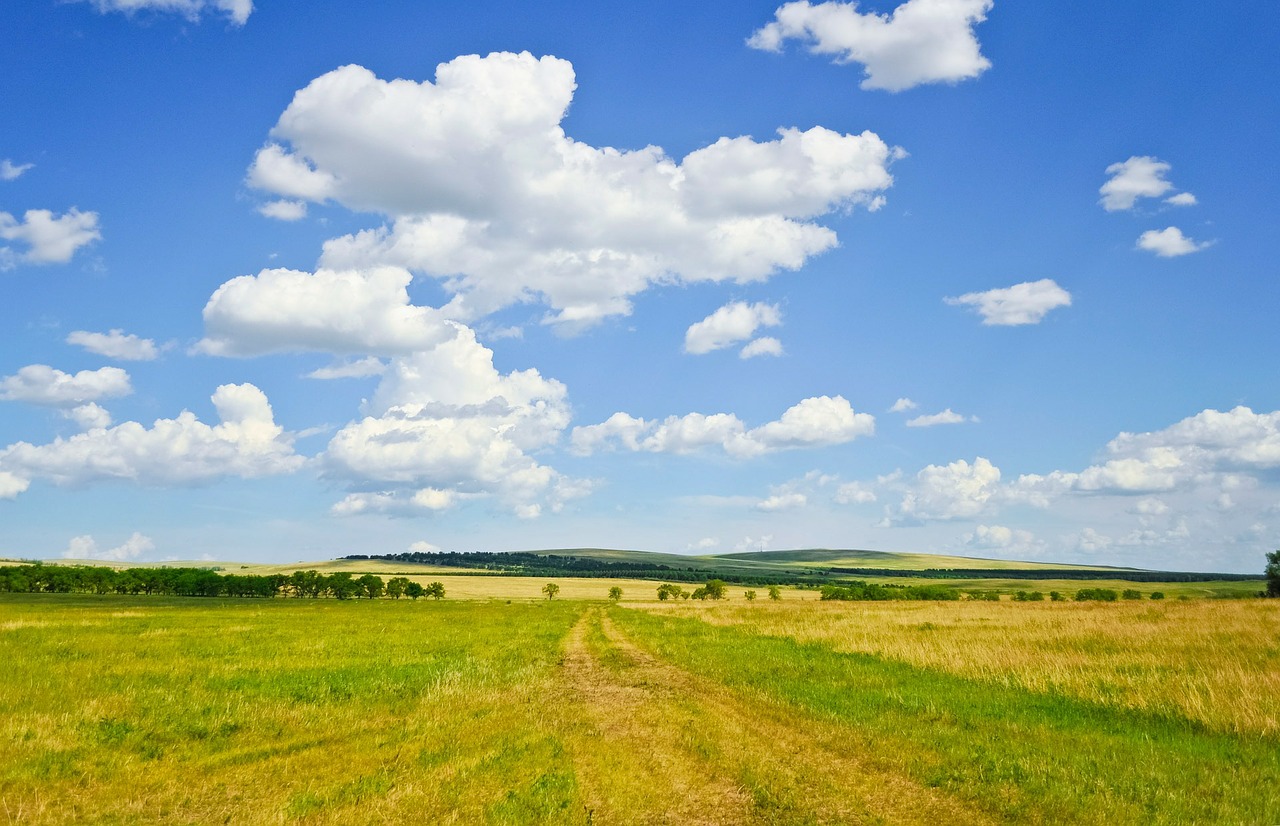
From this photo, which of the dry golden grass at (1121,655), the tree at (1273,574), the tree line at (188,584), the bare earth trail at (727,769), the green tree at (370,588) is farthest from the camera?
the green tree at (370,588)

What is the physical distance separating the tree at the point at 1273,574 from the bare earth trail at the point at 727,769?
120466 millimetres

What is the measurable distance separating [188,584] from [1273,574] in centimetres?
18769

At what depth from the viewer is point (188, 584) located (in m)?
151

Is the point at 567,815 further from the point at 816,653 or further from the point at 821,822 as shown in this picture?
the point at 816,653

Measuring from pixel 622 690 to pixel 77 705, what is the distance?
13.0 m

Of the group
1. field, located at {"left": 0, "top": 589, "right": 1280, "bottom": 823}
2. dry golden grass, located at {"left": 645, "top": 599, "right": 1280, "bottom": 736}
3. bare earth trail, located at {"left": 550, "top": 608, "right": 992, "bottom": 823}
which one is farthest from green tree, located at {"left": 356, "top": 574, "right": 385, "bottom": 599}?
bare earth trail, located at {"left": 550, "top": 608, "right": 992, "bottom": 823}

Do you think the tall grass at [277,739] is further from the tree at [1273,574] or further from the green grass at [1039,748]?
the tree at [1273,574]

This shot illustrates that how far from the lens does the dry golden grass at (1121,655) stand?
656 inches

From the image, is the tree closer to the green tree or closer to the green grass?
the green grass

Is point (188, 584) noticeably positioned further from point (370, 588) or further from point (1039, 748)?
point (1039, 748)

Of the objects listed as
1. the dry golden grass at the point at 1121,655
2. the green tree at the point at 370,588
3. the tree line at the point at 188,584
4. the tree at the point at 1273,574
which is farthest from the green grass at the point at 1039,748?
the tree line at the point at 188,584

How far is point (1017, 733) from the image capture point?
583 inches

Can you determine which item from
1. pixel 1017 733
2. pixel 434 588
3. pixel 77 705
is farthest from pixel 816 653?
pixel 434 588

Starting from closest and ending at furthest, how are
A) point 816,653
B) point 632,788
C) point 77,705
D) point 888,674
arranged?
1. point 632,788
2. point 77,705
3. point 888,674
4. point 816,653
